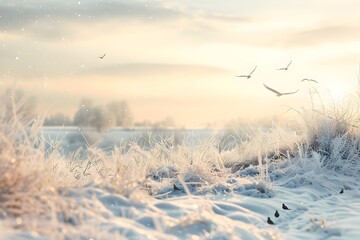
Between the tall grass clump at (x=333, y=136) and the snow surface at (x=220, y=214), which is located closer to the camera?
the snow surface at (x=220, y=214)

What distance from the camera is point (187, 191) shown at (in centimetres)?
410

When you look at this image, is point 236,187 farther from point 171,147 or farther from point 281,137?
point 281,137

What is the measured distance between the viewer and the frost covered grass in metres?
3.44

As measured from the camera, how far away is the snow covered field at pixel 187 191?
3.44 metres

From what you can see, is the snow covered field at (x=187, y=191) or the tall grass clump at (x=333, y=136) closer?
the snow covered field at (x=187, y=191)

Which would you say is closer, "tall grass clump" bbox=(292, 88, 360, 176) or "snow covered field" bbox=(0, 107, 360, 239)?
"snow covered field" bbox=(0, 107, 360, 239)

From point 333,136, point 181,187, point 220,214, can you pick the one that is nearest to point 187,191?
point 220,214

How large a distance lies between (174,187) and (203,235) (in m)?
2.04

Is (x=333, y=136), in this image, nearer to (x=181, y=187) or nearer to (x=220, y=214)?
(x=181, y=187)

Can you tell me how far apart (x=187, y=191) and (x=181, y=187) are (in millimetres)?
2192

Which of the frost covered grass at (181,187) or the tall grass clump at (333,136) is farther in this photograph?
the tall grass clump at (333,136)

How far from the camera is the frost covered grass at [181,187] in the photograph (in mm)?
3439

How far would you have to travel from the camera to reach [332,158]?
8539 millimetres

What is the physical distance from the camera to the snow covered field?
135 inches
